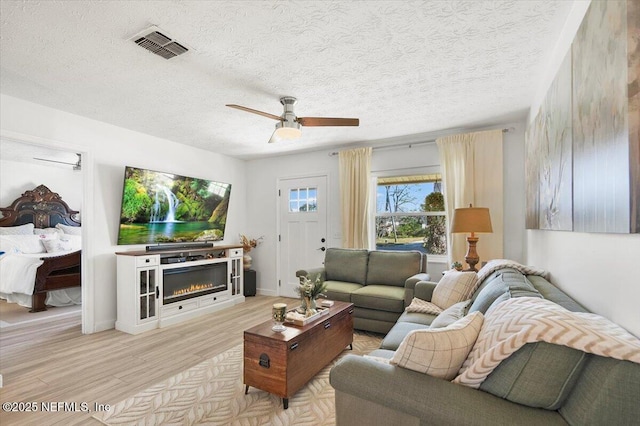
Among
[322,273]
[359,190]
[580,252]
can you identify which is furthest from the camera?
[359,190]

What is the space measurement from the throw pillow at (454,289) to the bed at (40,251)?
17.3 feet

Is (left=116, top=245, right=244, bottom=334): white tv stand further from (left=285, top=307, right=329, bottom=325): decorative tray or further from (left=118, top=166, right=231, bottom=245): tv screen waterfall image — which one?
(left=285, top=307, right=329, bottom=325): decorative tray

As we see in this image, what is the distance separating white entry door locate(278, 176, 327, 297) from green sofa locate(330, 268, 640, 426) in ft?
12.6

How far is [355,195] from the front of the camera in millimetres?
4664

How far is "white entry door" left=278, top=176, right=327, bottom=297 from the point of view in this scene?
5.14 m

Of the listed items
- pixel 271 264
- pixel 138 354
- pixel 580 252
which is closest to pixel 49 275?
pixel 138 354

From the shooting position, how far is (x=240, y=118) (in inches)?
138

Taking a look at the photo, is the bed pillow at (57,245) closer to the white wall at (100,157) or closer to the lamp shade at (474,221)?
the white wall at (100,157)

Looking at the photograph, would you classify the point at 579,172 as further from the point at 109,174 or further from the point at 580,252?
the point at 109,174

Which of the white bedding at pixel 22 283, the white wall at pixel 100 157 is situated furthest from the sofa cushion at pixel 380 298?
the white bedding at pixel 22 283

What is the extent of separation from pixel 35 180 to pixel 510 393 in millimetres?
8028

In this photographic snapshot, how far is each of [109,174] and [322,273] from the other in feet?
10.1

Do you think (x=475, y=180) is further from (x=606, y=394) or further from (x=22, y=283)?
(x=22, y=283)

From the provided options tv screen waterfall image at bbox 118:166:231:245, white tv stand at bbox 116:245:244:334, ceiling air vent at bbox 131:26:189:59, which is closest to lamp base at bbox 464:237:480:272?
ceiling air vent at bbox 131:26:189:59
